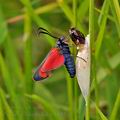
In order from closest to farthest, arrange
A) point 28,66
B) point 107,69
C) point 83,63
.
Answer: point 83,63
point 28,66
point 107,69

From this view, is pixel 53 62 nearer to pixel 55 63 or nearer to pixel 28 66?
pixel 55 63

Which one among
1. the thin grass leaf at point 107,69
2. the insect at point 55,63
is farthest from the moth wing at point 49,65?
the thin grass leaf at point 107,69

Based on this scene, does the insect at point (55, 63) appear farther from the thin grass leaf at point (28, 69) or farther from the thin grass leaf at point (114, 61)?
the thin grass leaf at point (114, 61)

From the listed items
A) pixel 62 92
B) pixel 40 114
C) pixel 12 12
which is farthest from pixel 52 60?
pixel 12 12

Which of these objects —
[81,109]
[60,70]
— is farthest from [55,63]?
[60,70]

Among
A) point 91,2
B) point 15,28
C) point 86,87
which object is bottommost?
point 86,87

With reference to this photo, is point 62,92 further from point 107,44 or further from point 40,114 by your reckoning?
point 107,44
